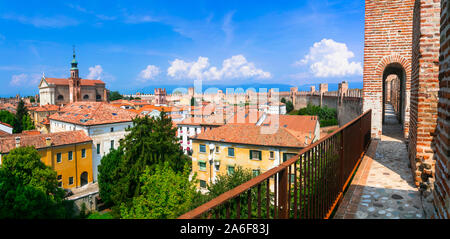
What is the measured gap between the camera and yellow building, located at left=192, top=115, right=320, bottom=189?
2230 cm

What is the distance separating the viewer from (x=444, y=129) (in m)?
2.48

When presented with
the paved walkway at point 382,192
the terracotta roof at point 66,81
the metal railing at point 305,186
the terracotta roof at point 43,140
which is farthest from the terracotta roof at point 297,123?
the terracotta roof at point 66,81

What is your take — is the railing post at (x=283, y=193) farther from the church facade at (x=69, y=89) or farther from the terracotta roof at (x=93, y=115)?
the church facade at (x=69, y=89)

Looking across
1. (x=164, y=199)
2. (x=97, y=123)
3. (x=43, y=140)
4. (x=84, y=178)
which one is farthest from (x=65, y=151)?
(x=164, y=199)

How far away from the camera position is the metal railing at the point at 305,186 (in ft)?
5.73

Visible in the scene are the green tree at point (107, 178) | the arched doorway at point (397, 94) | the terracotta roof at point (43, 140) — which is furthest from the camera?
the green tree at point (107, 178)

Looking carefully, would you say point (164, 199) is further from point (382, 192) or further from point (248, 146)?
point (382, 192)

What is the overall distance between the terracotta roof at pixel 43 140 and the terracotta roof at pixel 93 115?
1.95 meters

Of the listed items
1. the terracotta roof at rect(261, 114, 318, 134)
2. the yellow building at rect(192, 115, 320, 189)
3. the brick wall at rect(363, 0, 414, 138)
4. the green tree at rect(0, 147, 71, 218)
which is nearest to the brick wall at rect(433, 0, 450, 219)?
the brick wall at rect(363, 0, 414, 138)

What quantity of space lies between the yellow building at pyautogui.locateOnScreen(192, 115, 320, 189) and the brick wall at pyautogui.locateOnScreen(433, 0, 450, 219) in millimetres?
18949

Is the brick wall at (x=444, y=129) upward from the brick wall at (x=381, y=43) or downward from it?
downward

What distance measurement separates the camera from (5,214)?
58.2 feet
